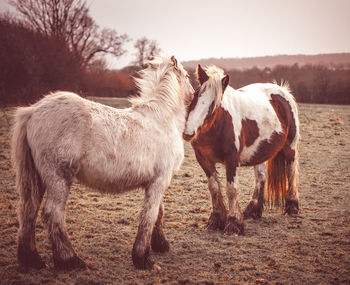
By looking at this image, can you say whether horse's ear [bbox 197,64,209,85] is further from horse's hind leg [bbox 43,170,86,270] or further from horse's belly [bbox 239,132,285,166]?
horse's hind leg [bbox 43,170,86,270]

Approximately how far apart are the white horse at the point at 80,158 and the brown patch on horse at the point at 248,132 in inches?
59.0

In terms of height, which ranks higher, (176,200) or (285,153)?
(285,153)

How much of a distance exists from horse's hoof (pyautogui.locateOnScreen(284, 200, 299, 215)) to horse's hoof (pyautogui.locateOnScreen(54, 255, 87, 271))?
3.84m

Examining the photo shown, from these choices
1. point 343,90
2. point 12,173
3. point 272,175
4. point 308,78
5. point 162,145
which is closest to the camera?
point 162,145

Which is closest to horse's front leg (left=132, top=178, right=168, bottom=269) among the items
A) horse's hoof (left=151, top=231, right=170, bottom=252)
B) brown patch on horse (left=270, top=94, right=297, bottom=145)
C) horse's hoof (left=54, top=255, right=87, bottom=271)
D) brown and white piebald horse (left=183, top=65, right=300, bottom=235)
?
horse's hoof (left=151, top=231, right=170, bottom=252)

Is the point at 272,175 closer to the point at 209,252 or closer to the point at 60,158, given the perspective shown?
the point at 209,252

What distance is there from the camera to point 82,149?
10.0ft

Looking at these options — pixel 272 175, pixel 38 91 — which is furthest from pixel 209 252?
pixel 38 91

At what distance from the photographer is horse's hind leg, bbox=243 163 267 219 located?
218 inches

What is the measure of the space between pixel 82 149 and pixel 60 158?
0.22m

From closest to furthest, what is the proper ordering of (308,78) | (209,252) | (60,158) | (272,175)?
(60,158)
(209,252)
(272,175)
(308,78)

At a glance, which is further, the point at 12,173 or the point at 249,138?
the point at 12,173

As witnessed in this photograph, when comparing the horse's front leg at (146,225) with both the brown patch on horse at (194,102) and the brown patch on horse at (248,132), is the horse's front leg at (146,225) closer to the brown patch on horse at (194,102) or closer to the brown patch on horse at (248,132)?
the brown patch on horse at (194,102)

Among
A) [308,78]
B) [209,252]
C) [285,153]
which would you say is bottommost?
[209,252]
